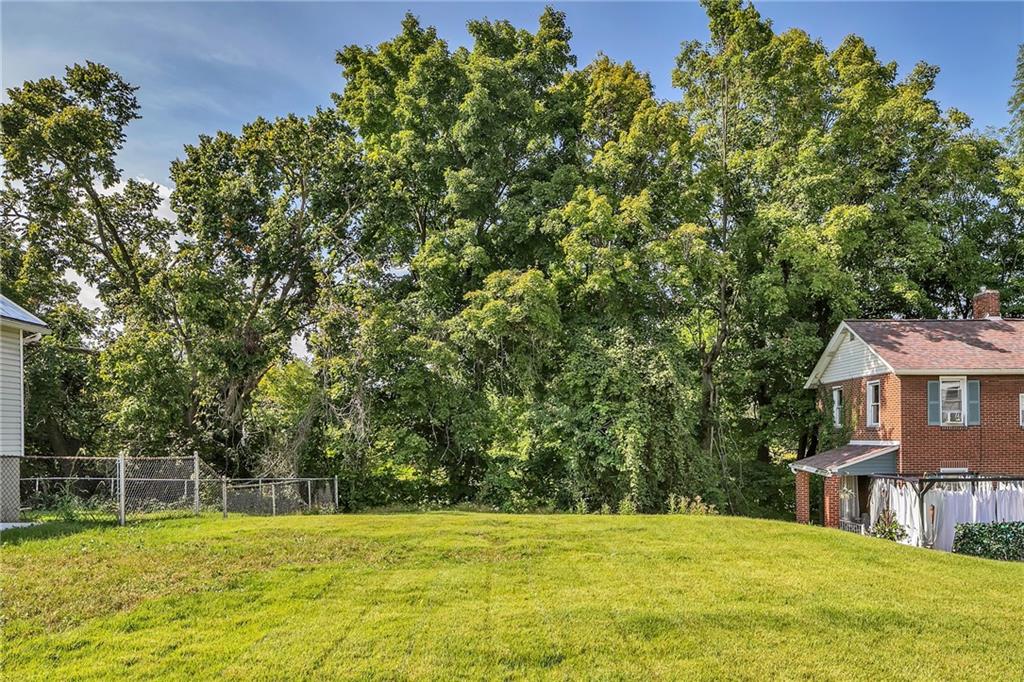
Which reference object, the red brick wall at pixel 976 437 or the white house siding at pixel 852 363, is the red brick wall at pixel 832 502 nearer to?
the red brick wall at pixel 976 437

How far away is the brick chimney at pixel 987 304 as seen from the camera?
19.8 metres

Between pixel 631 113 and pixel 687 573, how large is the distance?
17.7 metres

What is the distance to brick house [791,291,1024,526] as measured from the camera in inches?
668

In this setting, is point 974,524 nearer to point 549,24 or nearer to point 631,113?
point 631,113

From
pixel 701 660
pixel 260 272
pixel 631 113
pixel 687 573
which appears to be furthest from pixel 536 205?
pixel 701 660

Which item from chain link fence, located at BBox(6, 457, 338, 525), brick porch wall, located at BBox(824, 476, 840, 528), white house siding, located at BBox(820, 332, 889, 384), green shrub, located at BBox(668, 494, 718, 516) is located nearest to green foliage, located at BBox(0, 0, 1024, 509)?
green shrub, located at BBox(668, 494, 718, 516)

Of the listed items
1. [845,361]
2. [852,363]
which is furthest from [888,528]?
[845,361]

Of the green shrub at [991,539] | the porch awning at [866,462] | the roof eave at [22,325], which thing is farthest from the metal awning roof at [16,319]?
the green shrub at [991,539]

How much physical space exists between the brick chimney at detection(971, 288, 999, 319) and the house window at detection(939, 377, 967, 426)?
14.3 feet

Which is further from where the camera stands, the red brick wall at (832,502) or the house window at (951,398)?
the red brick wall at (832,502)

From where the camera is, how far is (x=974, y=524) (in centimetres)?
1380

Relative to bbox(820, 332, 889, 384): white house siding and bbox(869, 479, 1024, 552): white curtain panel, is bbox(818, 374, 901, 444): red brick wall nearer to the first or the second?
bbox(820, 332, 889, 384): white house siding

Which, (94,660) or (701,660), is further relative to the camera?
(701,660)

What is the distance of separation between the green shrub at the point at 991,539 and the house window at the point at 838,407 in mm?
7026
